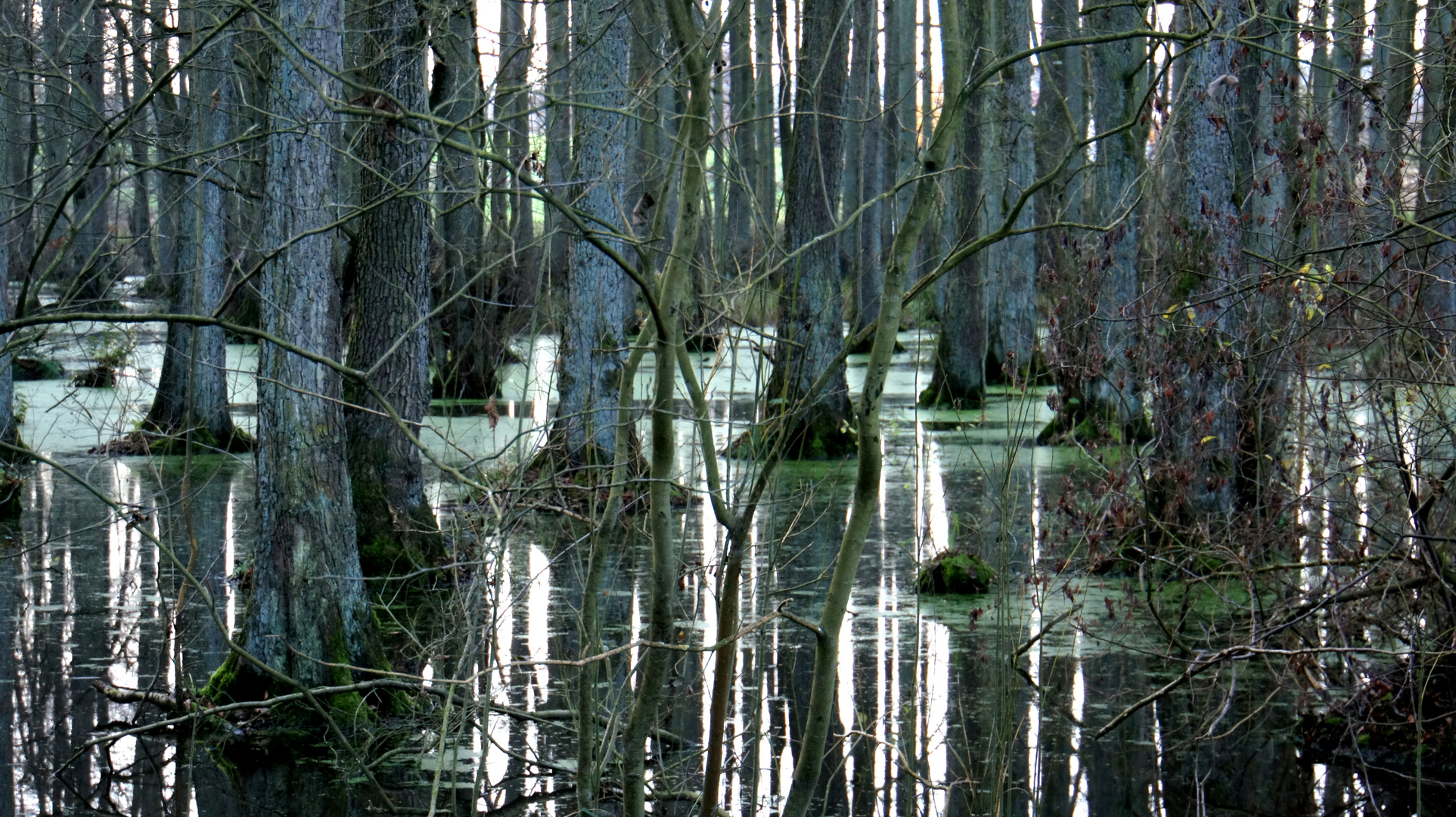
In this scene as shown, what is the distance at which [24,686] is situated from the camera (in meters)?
7.55

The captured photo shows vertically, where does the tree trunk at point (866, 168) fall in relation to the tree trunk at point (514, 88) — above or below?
above

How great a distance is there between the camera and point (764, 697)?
18.0 feet

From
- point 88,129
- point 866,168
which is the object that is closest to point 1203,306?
point 88,129

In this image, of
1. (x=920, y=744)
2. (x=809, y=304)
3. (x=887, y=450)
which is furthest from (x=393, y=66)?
(x=887, y=450)

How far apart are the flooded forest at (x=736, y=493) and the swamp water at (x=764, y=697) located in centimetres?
4

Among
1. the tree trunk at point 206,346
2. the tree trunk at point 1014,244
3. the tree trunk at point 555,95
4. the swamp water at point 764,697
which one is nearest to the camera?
the tree trunk at point 555,95

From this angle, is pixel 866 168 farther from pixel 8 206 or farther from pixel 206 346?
pixel 8 206

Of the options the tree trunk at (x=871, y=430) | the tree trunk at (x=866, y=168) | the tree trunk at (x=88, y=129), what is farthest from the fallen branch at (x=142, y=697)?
the tree trunk at (x=866, y=168)

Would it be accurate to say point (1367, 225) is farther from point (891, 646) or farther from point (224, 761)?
point (224, 761)

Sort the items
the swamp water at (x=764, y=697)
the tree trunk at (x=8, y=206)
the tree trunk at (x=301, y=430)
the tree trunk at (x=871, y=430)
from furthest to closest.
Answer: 1. the tree trunk at (x=301, y=430)
2. the tree trunk at (x=8, y=206)
3. the swamp water at (x=764, y=697)
4. the tree trunk at (x=871, y=430)

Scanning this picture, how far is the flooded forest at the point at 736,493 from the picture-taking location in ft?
14.3

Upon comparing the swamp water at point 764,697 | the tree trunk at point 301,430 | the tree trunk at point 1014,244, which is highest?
the tree trunk at point 1014,244

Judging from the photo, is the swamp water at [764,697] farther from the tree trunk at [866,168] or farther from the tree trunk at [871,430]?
the tree trunk at [866,168]

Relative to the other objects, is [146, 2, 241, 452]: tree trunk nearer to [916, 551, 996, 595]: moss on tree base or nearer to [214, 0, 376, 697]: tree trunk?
[214, 0, 376, 697]: tree trunk
